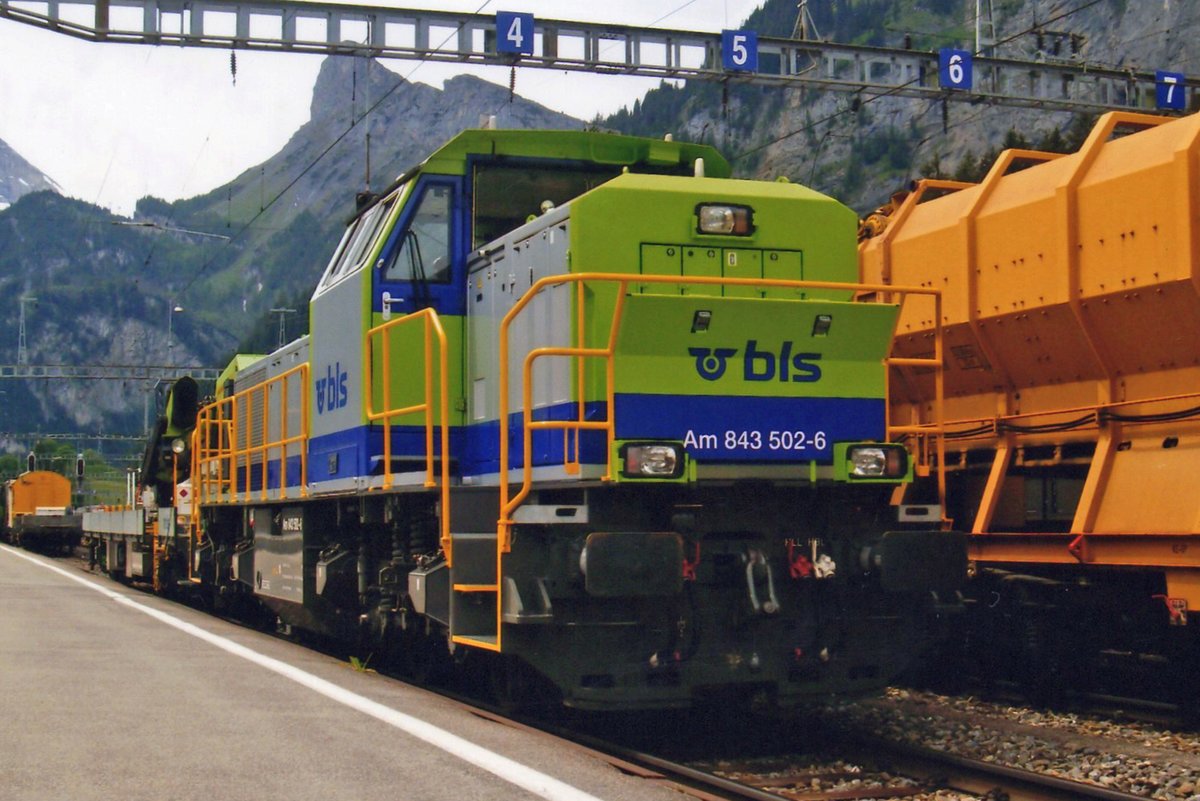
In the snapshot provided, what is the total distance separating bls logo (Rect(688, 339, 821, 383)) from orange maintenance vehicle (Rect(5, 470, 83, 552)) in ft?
117

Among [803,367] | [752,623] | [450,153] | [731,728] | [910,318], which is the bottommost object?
[731,728]

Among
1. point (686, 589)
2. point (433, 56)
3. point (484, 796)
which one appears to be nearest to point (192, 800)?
point (484, 796)

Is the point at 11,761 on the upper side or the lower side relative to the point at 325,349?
lower

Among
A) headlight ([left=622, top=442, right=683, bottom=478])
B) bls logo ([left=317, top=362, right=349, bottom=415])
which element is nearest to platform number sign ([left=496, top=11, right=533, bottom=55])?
bls logo ([left=317, top=362, right=349, bottom=415])

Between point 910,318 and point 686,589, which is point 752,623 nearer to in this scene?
point 686,589

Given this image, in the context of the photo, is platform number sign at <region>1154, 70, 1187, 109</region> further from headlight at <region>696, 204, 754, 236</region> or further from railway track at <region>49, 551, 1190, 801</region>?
railway track at <region>49, 551, 1190, 801</region>

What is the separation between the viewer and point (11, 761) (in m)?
5.64

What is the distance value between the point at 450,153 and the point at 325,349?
2.10 m

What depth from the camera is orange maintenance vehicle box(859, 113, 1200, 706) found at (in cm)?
856

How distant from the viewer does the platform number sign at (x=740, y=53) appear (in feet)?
75.2

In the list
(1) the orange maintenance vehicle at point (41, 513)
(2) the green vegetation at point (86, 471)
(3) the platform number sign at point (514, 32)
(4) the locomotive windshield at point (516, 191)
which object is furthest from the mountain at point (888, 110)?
(4) the locomotive windshield at point (516, 191)

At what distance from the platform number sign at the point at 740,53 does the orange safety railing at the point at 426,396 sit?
15127 mm

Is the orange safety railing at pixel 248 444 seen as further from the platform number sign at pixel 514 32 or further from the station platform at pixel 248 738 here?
the platform number sign at pixel 514 32

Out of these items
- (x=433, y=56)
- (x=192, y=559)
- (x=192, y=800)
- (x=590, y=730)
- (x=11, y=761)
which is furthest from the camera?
(x=433, y=56)
